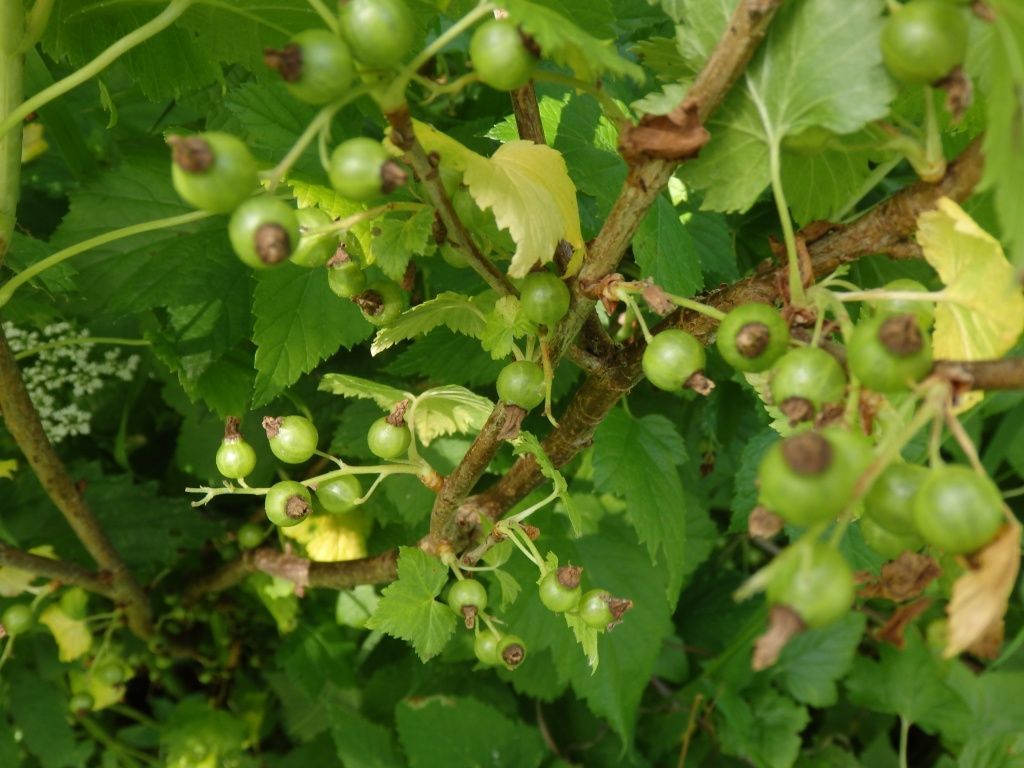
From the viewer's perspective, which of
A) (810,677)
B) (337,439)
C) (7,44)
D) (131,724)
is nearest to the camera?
(7,44)

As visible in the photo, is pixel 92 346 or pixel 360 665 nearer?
pixel 92 346

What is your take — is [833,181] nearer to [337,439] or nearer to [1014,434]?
[337,439]

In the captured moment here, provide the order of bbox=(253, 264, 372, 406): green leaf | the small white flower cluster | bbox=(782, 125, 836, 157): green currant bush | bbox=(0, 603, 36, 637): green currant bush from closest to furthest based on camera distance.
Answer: bbox=(782, 125, 836, 157): green currant bush
bbox=(253, 264, 372, 406): green leaf
bbox=(0, 603, 36, 637): green currant bush
the small white flower cluster

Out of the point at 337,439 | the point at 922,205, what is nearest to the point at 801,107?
the point at 922,205

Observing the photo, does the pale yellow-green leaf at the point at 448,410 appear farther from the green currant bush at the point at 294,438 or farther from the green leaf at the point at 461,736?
the green leaf at the point at 461,736

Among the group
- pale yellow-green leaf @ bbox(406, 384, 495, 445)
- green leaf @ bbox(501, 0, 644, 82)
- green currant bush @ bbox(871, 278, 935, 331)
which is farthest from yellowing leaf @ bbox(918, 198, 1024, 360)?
pale yellow-green leaf @ bbox(406, 384, 495, 445)

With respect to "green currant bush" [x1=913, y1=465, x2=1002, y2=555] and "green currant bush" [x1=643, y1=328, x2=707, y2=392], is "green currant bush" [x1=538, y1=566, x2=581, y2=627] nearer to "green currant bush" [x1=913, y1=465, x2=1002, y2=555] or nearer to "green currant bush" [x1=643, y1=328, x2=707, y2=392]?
"green currant bush" [x1=643, y1=328, x2=707, y2=392]
